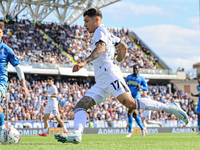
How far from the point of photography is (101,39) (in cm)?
568

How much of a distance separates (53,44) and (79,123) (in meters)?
29.7

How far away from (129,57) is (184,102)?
814 centimetres

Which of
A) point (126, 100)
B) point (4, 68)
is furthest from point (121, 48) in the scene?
point (4, 68)

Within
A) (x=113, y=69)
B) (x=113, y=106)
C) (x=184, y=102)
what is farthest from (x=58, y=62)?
(x=113, y=69)

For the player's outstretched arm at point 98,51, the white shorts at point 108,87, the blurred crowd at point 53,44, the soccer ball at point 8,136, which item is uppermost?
the blurred crowd at point 53,44

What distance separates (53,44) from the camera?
3481 cm

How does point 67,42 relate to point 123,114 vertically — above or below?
above

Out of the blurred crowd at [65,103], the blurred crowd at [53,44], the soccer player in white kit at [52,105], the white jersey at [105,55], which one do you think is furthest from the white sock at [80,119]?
the blurred crowd at [53,44]

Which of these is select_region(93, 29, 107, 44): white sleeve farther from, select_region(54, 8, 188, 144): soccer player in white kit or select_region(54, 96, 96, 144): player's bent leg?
select_region(54, 96, 96, 144): player's bent leg

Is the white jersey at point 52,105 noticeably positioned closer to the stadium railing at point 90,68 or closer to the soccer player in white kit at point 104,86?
the soccer player in white kit at point 104,86

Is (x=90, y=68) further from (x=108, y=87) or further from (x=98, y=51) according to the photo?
(x=98, y=51)

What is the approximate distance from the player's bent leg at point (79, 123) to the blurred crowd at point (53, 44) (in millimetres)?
24164

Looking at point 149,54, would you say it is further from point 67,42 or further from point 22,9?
point 22,9

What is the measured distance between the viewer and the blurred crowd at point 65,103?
76.8 ft
